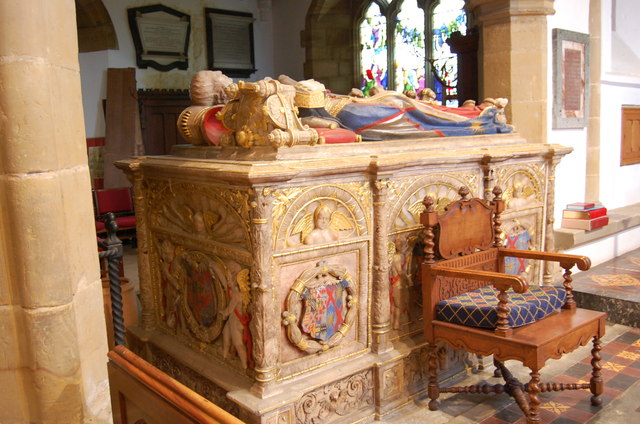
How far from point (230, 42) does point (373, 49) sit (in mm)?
2041

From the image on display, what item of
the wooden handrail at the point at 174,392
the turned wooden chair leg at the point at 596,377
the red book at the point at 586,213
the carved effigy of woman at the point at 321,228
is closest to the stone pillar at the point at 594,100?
the red book at the point at 586,213

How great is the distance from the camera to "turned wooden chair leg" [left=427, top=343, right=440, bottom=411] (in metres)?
3.23

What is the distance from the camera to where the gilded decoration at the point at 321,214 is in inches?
109

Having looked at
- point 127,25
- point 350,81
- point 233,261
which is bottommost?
point 233,261

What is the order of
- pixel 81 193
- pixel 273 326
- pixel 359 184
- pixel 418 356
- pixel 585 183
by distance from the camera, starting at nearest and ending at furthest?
pixel 81 193
pixel 273 326
pixel 359 184
pixel 418 356
pixel 585 183

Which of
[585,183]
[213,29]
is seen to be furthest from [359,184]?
[213,29]

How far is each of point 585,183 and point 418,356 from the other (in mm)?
3564

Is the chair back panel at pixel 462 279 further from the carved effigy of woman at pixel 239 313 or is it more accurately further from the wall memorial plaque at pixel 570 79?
the wall memorial plaque at pixel 570 79

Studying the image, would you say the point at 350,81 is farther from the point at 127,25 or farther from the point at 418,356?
the point at 418,356

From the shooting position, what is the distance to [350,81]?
9023 millimetres

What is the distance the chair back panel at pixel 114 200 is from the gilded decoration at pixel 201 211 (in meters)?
3.86

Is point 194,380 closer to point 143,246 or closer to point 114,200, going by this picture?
point 143,246

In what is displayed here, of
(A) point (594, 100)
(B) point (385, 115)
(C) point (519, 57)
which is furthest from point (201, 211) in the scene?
(A) point (594, 100)

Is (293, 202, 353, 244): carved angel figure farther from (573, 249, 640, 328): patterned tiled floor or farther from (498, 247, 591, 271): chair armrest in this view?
(573, 249, 640, 328): patterned tiled floor
